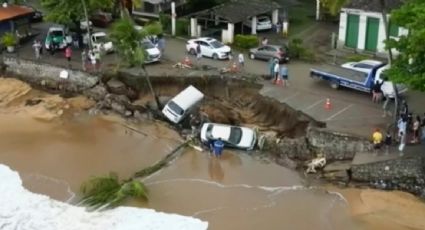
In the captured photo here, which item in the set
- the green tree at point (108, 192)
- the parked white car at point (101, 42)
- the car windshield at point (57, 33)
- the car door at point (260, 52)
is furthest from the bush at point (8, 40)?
the green tree at point (108, 192)

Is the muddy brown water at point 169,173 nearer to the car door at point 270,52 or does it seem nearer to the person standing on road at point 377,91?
the person standing on road at point 377,91

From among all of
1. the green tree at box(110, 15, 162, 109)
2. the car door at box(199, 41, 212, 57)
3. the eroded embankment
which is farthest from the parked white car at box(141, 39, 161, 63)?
the green tree at box(110, 15, 162, 109)

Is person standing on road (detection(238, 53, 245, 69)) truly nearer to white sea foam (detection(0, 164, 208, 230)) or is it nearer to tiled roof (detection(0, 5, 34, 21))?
white sea foam (detection(0, 164, 208, 230))

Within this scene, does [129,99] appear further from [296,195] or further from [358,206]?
[358,206]

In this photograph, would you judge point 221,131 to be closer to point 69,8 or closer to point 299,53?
point 299,53

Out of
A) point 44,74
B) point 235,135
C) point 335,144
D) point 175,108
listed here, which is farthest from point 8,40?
point 335,144

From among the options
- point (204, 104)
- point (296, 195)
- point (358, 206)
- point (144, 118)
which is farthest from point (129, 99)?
point (358, 206)

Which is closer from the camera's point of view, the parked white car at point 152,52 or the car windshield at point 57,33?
the parked white car at point 152,52
